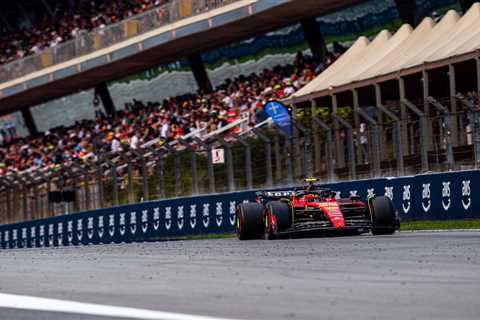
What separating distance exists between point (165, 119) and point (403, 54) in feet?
40.2

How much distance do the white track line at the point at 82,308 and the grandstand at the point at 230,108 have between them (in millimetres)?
13152

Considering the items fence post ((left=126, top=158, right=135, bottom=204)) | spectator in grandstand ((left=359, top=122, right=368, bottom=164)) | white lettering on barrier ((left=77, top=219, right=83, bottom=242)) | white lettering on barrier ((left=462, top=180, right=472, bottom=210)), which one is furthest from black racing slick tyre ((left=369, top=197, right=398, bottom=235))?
white lettering on barrier ((left=77, top=219, right=83, bottom=242))

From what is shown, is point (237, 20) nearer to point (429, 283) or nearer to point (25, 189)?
point (25, 189)

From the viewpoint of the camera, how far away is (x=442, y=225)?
2023 centimetres

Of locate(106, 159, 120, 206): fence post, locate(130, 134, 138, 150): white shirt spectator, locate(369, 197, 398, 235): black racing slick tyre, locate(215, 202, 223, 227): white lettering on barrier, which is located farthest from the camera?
locate(130, 134, 138, 150): white shirt spectator

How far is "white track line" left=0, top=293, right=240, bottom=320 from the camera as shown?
665 centimetres

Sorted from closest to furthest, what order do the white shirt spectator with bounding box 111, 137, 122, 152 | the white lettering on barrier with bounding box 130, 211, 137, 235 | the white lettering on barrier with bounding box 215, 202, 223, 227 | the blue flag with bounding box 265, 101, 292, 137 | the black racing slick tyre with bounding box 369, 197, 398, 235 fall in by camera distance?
the black racing slick tyre with bounding box 369, 197, 398, 235, the white lettering on barrier with bounding box 215, 202, 223, 227, the blue flag with bounding box 265, 101, 292, 137, the white lettering on barrier with bounding box 130, 211, 137, 235, the white shirt spectator with bounding box 111, 137, 122, 152

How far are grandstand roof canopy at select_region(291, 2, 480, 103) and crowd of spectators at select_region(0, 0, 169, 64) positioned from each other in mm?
13441

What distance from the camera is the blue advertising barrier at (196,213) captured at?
2028 cm

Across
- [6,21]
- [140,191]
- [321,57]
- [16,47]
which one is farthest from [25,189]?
[6,21]

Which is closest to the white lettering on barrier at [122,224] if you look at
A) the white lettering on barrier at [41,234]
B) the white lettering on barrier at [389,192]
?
the white lettering on barrier at [41,234]

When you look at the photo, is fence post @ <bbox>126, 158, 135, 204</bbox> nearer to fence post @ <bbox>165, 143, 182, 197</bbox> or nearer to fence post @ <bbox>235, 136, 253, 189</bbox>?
fence post @ <bbox>165, 143, 182, 197</bbox>

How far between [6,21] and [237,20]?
21.4m

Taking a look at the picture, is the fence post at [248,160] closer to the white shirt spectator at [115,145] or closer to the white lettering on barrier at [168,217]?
the white lettering on barrier at [168,217]
